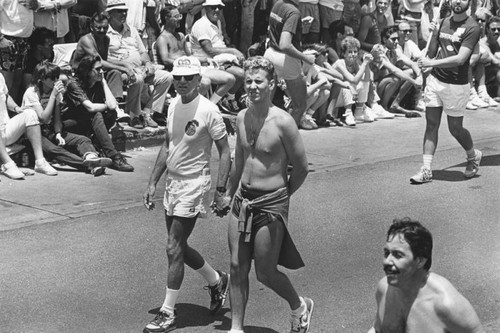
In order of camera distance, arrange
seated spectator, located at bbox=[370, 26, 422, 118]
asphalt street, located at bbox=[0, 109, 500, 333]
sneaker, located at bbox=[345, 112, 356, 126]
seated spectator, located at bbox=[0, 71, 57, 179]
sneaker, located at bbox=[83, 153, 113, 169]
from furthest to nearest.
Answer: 1. seated spectator, located at bbox=[370, 26, 422, 118]
2. sneaker, located at bbox=[345, 112, 356, 126]
3. sneaker, located at bbox=[83, 153, 113, 169]
4. seated spectator, located at bbox=[0, 71, 57, 179]
5. asphalt street, located at bbox=[0, 109, 500, 333]

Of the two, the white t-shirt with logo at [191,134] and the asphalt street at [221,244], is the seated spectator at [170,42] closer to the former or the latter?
the asphalt street at [221,244]

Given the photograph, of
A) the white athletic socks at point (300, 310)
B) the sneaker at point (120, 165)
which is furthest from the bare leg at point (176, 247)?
the sneaker at point (120, 165)

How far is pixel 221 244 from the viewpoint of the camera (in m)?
9.70

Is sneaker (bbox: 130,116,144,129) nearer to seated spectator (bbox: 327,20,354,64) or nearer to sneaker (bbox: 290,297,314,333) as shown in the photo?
seated spectator (bbox: 327,20,354,64)

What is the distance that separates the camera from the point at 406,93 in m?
17.9

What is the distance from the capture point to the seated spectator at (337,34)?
16850mm

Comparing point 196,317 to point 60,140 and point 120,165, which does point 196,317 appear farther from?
point 60,140

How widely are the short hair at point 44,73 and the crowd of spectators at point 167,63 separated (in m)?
0.02

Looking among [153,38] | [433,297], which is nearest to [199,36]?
[153,38]

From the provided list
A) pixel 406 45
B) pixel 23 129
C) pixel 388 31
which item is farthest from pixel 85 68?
pixel 406 45

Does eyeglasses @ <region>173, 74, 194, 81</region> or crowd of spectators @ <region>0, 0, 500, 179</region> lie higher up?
eyeglasses @ <region>173, 74, 194, 81</region>

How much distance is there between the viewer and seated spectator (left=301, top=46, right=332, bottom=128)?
15597mm

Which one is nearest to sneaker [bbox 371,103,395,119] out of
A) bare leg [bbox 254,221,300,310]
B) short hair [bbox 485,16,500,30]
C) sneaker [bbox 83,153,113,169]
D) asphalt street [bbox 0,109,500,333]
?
asphalt street [bbox 0,109,500,333]

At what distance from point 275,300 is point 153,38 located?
7834 millimetres
